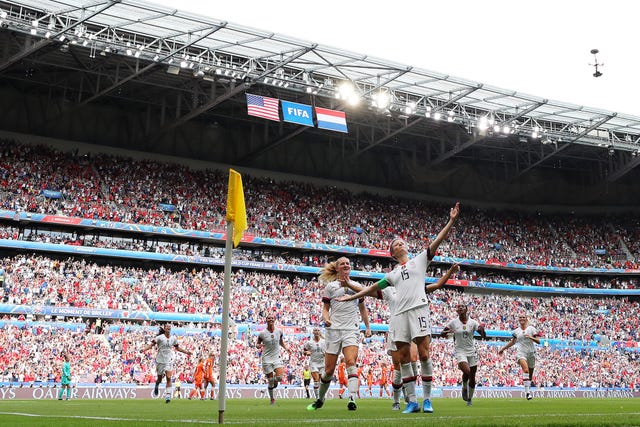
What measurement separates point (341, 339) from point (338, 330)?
0.18 m

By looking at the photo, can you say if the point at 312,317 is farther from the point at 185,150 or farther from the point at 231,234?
the point at 231,234

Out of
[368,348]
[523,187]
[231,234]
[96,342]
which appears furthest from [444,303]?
[231,234]

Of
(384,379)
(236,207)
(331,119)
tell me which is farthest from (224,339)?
(331,119)

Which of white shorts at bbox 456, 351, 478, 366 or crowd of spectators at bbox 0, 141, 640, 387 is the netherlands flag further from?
white shorts at bbox 456, 351, 478, 366

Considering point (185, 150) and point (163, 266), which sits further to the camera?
point (185, 150)

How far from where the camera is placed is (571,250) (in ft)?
202

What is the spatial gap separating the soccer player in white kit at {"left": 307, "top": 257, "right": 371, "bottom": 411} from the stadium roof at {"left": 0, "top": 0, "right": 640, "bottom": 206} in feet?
83.8

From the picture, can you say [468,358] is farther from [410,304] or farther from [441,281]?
[410,304]

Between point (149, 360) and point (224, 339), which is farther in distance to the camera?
point (149, 360)

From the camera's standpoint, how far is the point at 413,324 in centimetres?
1049

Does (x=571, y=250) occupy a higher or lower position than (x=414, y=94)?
lower

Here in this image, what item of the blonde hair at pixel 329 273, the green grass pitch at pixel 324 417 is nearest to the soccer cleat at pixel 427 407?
the green grass pitch at pixel 324 417

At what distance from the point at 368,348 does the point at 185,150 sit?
21438mm

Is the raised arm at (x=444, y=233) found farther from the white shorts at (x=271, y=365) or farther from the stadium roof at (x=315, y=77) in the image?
the stadium roof at (x=315, y=77)
